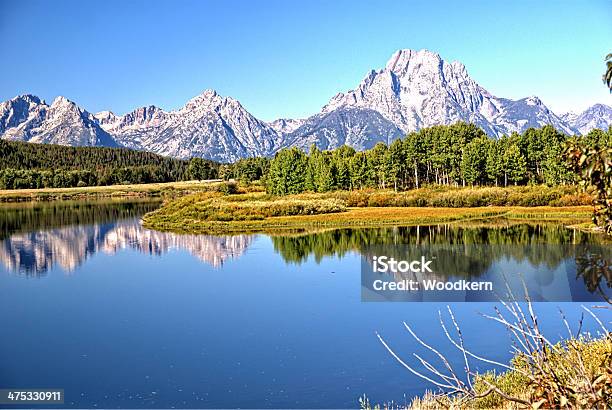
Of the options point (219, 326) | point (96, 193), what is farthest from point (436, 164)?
point (96, 193)

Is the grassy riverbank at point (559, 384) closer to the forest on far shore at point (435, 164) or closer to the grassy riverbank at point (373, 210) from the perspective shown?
the grassy riverbank at point (373, 210)

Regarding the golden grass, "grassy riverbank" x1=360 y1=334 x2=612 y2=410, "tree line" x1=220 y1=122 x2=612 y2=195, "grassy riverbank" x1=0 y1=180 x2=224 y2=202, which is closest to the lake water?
"grassy riverbank" x1=360 y1=334 x2=612 y2=410

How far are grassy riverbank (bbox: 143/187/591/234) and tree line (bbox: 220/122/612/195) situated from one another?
711cm

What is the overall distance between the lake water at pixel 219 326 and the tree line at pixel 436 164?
1686 inches

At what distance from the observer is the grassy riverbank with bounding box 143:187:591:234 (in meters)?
64.7

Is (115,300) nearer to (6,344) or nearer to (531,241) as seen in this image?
(6,344)

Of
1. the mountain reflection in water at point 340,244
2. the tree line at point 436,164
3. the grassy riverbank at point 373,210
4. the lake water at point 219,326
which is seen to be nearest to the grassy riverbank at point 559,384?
the lake water at point 219,326

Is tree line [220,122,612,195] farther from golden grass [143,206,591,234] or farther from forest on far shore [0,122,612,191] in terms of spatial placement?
golden grass [143,206,591,234]

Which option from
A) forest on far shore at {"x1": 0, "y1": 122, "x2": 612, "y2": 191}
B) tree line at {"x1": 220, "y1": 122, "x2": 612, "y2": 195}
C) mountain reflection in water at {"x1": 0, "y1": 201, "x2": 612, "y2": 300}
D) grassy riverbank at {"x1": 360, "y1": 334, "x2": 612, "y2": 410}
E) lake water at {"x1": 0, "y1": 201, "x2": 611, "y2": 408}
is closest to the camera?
grassy riverbank at {"x1": 360, "y1": 334, "x2": 612, "y2": 410}

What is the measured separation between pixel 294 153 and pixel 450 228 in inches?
2100

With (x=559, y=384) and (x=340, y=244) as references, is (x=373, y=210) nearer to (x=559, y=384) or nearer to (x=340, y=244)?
(x=340, y=244)

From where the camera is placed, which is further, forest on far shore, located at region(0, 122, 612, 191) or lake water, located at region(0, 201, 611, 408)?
forest on far shore, located at region(0, 122, 612, 191)

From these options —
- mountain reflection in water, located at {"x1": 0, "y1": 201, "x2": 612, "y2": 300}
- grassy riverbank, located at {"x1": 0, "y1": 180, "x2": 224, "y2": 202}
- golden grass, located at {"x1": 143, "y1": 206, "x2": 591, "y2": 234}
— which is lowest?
mountain reflection in water, located at {"x1": 0, "y1": 201, "x2": 612, "y2": 300}

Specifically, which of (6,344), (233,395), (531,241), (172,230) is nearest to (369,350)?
(233,395)
